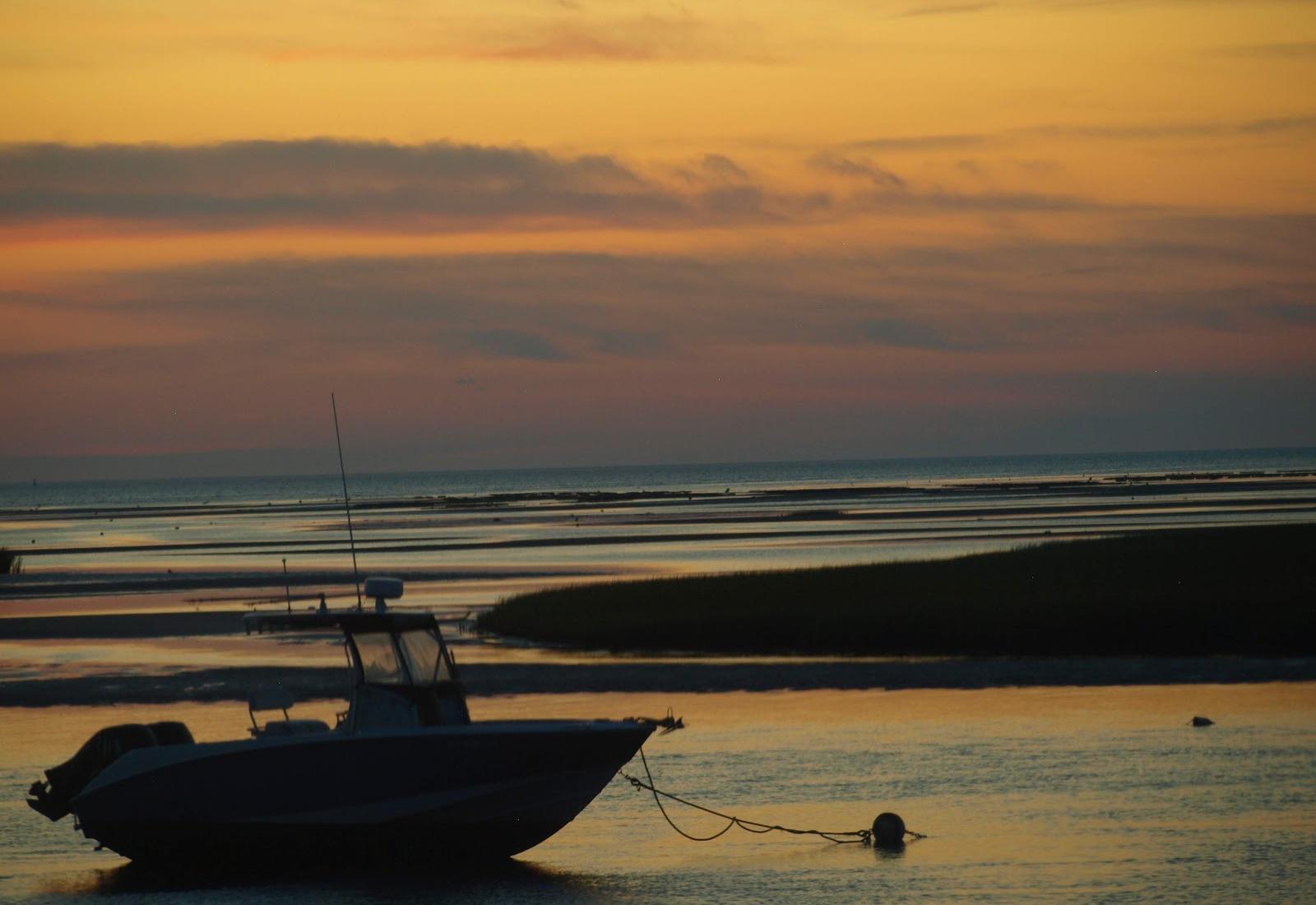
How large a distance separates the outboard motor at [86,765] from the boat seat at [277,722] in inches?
40.7

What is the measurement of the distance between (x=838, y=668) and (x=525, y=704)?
6999 millimetres

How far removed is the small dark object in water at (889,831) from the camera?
62.2 ft

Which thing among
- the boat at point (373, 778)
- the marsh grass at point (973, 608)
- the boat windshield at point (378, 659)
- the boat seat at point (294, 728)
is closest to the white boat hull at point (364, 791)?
the boat at point (373, 778)

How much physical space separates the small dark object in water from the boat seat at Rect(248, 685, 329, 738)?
6.32 metres

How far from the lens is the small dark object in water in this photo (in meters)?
19.0

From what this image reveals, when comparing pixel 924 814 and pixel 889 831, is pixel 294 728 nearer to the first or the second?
pixel 889 831

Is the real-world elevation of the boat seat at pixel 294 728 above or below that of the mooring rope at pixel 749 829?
above

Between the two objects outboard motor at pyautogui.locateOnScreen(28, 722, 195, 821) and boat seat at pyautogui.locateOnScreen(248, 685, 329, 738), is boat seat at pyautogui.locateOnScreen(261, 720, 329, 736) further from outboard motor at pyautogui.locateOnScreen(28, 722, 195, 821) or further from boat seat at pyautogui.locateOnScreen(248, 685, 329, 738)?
outboard motor at pyautogui.locateOnScreen(28, 722, 195, 821)

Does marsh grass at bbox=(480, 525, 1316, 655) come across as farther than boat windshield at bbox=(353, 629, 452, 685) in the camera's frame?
Yes

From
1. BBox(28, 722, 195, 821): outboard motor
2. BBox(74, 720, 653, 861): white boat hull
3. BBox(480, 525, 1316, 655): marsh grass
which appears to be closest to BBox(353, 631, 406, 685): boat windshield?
BBox(74, 720, 653, 861): white boat hull

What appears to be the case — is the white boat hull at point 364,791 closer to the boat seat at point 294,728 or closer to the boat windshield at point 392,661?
the boat seat at point 294,728

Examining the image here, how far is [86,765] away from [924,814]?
9911 millimetres

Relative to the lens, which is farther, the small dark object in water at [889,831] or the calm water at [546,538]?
the calm water at [546,538]

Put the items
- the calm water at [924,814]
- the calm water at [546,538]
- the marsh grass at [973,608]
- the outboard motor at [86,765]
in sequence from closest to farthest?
the calm water at [924,814], the outboard motor at [86,765], the marsh grass at [973,608], the calm water at [546,538]
